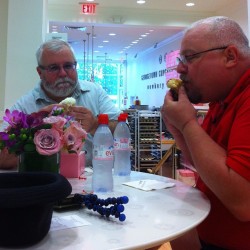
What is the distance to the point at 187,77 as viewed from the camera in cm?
135

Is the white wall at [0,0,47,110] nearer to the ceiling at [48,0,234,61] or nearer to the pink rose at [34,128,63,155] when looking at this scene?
the pink rose at [34,128,63,155]

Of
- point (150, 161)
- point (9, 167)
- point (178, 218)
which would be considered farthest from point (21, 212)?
point (150, 161)

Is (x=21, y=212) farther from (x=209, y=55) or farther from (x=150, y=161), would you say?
(x=150, y=161)

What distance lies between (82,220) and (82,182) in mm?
546

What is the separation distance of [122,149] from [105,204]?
2.24 feet

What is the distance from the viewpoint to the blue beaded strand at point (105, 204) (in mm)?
1002

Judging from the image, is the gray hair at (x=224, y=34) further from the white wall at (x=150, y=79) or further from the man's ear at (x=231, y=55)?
the white wall at (x=150, y=79)

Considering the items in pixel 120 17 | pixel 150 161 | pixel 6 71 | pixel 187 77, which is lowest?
pixel 150 161

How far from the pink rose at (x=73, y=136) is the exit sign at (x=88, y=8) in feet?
21.5

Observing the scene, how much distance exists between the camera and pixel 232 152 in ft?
3.41

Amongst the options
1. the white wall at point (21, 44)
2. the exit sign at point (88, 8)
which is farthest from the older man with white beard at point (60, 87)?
the exit sign at point (88, 8)

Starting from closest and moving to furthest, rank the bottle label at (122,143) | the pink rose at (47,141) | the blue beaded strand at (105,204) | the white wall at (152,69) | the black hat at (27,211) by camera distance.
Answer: the black hat at (27,211)
the blue beaded strand at (105,204)
the pink rose at (47,141)
the bottle label at (122,143)
the white wall at (152,69)

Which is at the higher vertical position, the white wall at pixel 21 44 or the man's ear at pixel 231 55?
the white wall at pixel 21 44

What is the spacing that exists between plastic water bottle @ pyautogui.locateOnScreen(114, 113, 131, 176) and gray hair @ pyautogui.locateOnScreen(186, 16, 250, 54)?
2.33 feet
